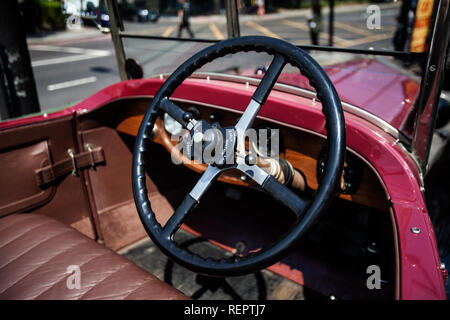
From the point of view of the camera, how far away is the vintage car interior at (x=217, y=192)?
0.90 m

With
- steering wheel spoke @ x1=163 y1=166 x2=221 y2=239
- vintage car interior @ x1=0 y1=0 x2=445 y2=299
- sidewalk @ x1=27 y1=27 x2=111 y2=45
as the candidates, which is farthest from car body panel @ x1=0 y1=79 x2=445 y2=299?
sidewalk @ x1=27 y1=27 x2=111 y2=45

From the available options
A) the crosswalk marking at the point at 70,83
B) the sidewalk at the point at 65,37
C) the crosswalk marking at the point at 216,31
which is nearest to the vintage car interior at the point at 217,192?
the crosswalk marking at the point at 216,31

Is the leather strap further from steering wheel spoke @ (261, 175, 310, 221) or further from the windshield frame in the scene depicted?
the windshield frame

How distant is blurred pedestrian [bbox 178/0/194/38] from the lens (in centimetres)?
192

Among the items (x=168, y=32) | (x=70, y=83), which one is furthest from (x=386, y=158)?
(x=70, y=83)

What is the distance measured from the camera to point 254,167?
3.22ft

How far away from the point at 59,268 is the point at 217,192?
1.39m

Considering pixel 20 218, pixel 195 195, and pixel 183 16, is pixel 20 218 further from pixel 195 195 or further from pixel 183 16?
pixel 183 16

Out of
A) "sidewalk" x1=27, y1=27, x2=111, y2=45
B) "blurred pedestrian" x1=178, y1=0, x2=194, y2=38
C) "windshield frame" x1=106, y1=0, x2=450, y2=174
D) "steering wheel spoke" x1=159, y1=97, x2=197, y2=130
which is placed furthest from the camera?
"sidewalk" x1=27, y1=27, x2=111, y2=45

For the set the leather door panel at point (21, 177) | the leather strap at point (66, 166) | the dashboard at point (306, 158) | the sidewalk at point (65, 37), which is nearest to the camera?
the dashboard at point (306, 158)

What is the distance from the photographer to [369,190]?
1.22m

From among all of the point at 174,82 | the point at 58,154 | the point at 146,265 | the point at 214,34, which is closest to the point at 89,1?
the point at 214,34

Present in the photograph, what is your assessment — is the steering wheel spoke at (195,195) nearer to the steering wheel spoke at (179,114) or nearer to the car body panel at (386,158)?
the steering wheel spoke at (179,114)
